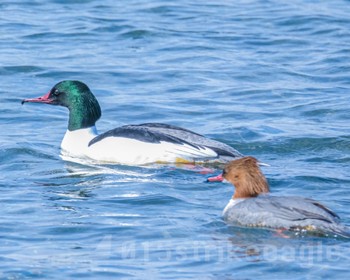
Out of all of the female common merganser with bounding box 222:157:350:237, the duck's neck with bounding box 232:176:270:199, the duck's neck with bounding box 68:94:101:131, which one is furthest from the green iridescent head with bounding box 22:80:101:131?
the duck's neck with bounding box 232:176:270:199

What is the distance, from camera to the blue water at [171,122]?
29.0 ft

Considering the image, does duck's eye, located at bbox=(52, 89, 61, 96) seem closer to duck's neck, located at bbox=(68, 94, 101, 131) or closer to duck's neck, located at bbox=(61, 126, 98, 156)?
duck's neck, located at bbox=(68, 94, 101, 131)

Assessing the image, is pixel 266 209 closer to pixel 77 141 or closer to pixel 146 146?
pixel 146 146

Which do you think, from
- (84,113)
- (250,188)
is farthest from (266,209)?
(84,113)

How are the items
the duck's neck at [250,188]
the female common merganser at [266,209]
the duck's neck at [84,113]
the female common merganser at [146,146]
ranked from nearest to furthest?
the female common merganser at [266,209]
the duck's neck at [250,188]
the female common merganser at [146,146]
the duck's neck at [84,113]

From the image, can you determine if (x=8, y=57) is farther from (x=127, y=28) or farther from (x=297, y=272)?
(x=297, y=272)

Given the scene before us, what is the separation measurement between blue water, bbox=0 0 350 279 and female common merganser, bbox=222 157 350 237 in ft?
0.34

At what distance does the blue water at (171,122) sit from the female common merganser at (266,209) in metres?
0.10

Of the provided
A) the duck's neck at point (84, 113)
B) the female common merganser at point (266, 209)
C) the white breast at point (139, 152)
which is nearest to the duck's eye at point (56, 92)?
the duck's neck at point (84, 113)

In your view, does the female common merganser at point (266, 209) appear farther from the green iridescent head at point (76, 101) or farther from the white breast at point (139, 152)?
the green iridescent head at point (76, 101)

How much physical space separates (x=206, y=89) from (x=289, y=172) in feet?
16.3

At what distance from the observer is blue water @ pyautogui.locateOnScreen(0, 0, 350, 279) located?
885cm

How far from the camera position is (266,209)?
9.48 metres

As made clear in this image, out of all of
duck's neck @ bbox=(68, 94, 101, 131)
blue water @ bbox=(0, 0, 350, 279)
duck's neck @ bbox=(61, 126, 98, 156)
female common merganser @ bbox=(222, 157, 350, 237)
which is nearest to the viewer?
blue water @ bbox=(0, 0, 350, 279)
